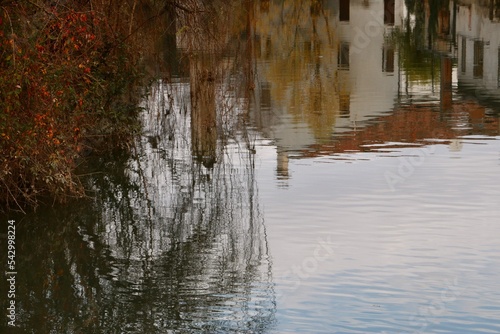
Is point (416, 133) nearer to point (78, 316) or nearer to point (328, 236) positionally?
point (328, 236)

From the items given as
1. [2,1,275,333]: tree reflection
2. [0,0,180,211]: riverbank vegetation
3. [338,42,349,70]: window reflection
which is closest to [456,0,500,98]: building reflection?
[338,42,349,70]: window reflection

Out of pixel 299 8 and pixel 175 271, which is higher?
pixel 299 8

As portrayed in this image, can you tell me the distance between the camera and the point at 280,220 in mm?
14180

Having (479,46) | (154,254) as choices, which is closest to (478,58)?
(479,46)

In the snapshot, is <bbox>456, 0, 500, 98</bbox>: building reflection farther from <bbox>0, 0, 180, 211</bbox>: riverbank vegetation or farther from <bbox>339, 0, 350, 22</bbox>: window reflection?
<bbox>0, 0, 180, 211</bbox>: riverbank vegetation

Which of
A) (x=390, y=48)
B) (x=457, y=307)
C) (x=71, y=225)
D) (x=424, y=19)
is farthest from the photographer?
(x=424, y=19)

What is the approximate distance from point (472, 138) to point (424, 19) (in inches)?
1058

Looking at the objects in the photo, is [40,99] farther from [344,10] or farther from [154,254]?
[344,10]

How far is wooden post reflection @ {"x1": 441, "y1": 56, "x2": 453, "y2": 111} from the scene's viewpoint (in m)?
25.2

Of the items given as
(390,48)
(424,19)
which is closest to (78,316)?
(390,48)

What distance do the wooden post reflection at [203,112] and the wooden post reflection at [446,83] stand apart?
14.7ft

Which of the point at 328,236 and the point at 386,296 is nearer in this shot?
the point at 386,296

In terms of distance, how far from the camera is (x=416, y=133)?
814 inches

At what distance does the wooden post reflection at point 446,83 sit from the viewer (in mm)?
25172
